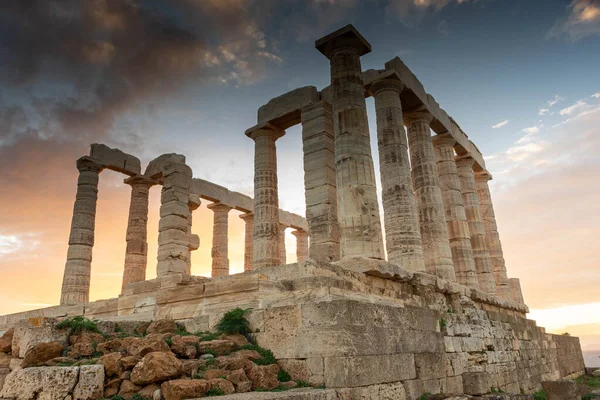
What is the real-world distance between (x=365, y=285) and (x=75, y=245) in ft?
54.1

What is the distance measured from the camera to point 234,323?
7.30 meters

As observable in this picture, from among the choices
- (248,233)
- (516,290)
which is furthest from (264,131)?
(516,290)

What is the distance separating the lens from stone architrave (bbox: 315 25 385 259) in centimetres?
1188

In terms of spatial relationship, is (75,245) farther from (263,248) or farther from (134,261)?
(263,248)

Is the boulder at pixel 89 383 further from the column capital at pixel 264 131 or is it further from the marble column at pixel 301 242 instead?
the marble column at pixel 301 242

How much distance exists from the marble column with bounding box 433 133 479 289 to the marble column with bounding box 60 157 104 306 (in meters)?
17.3

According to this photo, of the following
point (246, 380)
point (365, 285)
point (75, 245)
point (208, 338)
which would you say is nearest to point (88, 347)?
point (208, 338)

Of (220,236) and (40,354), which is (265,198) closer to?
(220,236)

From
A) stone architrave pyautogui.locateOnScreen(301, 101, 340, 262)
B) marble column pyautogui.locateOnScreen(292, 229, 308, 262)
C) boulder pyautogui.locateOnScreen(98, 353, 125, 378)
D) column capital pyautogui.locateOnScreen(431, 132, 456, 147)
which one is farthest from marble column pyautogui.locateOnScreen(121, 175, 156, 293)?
boulder pyautogui.locateOnScreen(98, 353, 125, 378)

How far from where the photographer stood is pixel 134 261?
22.5 meters

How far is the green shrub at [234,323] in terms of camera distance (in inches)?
284

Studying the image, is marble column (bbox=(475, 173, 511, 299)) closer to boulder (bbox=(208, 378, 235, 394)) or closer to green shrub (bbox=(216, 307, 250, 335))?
green shrub (bbox=(216, 307, 250, 335))

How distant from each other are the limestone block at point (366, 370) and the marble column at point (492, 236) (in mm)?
17305

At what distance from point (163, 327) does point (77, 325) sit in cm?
144
